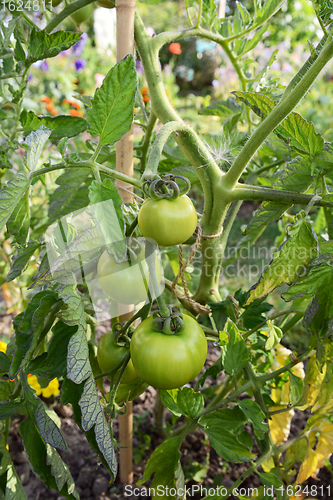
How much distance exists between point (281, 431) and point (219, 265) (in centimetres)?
47

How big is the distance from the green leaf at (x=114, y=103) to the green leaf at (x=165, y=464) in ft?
1.68

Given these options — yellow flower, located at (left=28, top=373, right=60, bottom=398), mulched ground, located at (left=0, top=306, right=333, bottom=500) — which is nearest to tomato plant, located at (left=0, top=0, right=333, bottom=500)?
mulched ground, located at (left=0, top=306, right=333, bottom=500)

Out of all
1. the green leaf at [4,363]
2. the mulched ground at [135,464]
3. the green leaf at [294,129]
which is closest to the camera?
the green leaf at [294,129]

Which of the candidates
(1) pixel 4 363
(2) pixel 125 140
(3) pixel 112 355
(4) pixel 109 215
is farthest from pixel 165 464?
(2) pixel 125 140

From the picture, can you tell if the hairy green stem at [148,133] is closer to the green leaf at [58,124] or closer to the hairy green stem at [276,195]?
the green leaf at [58,124]

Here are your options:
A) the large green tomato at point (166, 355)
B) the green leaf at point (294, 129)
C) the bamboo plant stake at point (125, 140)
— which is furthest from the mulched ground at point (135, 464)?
the green leaf at point (294, 129)

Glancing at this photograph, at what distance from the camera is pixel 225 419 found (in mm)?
628

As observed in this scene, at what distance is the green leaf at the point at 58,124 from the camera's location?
65 cm

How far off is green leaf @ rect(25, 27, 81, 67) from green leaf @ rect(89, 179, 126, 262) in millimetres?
224

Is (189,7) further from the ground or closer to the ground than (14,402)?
further from the ground

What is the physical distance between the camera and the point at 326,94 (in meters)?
4.65

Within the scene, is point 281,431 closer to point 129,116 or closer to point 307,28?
point 129,116

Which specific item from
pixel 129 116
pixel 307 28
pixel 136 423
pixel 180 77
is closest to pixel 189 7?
pixel 129 116

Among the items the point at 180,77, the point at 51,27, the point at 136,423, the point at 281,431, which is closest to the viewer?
the point at 51,27
